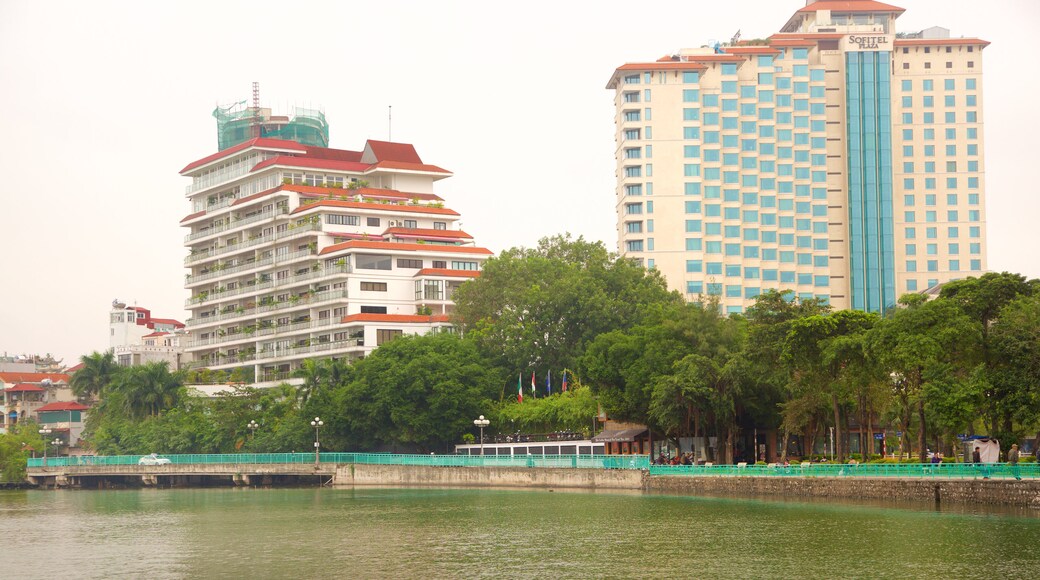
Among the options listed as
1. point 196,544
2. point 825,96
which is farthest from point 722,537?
point 825,96

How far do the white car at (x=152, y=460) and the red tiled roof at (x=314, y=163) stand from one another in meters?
32.1

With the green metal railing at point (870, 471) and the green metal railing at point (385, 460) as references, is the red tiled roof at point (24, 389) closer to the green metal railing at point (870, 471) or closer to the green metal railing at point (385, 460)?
the green metal railing at point (385, 460)

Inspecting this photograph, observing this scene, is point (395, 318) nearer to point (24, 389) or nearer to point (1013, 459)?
point (24, 389)

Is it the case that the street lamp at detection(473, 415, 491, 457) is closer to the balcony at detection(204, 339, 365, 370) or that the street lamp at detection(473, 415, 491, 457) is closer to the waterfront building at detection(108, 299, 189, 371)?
the balcony at detection(204, 339, 365, 370)

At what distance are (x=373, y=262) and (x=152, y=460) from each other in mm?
26475

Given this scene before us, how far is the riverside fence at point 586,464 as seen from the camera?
53.6 meters

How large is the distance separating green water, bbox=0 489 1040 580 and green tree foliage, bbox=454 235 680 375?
32563 mm

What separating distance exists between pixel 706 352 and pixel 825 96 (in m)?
71.3

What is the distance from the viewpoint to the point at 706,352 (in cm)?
8219

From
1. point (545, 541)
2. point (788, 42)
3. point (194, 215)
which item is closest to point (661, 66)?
point (788, 42)

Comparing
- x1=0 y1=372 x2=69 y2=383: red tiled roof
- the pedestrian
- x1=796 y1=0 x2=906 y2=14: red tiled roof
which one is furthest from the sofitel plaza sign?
x1=0 y1=372 x2=69 y2=383: red tiled roof

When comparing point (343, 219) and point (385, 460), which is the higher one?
point (343, 219)

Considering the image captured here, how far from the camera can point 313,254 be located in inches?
4938

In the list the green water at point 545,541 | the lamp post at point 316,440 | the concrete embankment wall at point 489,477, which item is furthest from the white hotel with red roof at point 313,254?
the green water at point 545,541
